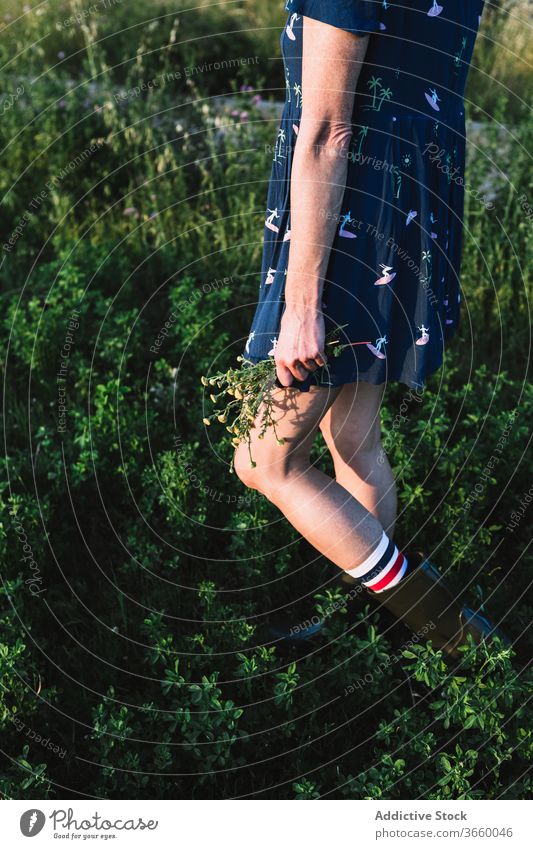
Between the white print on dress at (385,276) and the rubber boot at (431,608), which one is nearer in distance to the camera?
the white print on dress at (385,276)

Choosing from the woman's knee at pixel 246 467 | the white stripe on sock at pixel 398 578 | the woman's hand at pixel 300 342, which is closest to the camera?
the woman's hand at pixel 300 342

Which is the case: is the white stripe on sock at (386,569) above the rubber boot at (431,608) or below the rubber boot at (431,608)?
above

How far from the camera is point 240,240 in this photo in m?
4.09

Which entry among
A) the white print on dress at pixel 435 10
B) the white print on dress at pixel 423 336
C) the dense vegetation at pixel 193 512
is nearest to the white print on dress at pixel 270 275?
the white print on dress at pixel 423 336

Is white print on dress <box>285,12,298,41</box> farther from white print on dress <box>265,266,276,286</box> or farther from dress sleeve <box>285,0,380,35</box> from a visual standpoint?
white print on dress <box>265,266,276,286</box>

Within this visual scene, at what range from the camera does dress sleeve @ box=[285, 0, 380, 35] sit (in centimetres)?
167

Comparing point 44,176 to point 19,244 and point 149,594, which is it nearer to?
point 19,244

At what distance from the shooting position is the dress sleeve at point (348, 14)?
167 cm

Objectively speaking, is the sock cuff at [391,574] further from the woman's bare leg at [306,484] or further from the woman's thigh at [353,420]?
the woman's thigh at [353,420]

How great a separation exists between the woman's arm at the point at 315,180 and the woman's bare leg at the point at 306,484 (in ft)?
0.39

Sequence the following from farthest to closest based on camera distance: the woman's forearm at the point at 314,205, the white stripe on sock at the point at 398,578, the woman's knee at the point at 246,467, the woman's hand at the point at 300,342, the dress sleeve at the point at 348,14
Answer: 1. the white stripe on sock at the point at 398,578
2. the woman's knee at the point at 246,467
3. the woman's hand at the point at 300,342
4. the woman's forearm at the point at 314,205
5. the dress sleeve at the point at 348,14

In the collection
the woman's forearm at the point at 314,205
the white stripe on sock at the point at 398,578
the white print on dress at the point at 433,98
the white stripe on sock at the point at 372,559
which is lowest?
the white stripe on sock at the point at 398,578

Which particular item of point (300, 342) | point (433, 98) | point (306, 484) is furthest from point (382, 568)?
point (433, 98)
